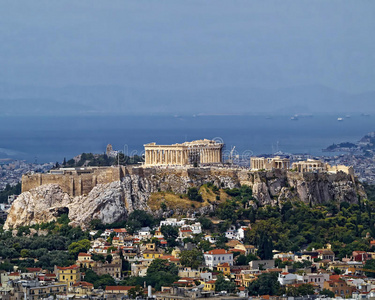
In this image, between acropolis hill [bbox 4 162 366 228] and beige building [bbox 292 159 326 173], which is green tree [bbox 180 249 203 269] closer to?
acropolis hill [bbox 4 162 366 228]

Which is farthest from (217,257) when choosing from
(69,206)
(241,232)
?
(69,206)

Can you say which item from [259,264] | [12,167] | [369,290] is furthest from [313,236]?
[12,167]

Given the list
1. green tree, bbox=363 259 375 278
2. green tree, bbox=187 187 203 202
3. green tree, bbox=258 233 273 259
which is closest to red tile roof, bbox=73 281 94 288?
green tree, bbox=258 233 273 259

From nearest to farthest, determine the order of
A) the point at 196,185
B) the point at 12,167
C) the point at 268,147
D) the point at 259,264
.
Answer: the point at 259,264
the point at 196,185
the point at 12,167
the point at 268,147

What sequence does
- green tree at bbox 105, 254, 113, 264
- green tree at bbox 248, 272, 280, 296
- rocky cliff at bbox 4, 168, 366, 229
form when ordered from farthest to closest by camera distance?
rocky cliff at bbox 4, 168, 366, 229, green tree at bbox 105, 254, 113, 264, green tree at bbox 248, 272, 280, 296

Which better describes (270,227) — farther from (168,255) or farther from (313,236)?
(168,255)

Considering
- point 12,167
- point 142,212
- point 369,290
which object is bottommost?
point 369,290

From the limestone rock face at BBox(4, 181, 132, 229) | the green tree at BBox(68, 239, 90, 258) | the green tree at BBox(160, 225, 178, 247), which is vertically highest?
the limestone rock face at BBox(4, 181, 132, 229)
